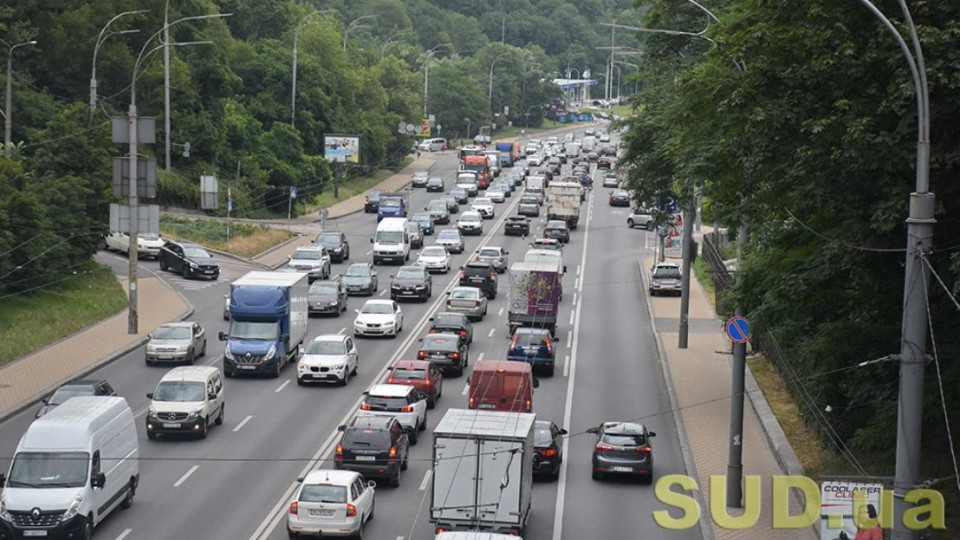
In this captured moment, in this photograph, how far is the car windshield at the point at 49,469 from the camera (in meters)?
27.4

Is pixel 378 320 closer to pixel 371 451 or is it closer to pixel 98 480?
pixel 371 451

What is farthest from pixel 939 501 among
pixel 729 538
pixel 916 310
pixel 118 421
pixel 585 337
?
pixel 585 337

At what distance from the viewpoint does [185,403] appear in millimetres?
36500

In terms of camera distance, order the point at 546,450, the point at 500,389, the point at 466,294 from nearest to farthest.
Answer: the point at 546,450
the point at 500,389
the point at 466,294

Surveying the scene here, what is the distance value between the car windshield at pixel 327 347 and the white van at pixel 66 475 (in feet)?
48.6

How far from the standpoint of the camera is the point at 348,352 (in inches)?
1754

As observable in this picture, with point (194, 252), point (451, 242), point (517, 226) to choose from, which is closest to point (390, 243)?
point (451, 242)

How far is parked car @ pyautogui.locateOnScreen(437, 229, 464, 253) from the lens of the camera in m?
74.7

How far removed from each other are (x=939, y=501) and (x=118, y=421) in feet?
53.6

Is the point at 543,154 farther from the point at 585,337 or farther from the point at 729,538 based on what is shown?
the point at 729,538

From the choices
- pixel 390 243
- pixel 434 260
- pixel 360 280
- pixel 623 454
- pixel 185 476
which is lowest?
pixel 185 476

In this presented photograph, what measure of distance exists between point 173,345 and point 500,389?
1311 centimetres

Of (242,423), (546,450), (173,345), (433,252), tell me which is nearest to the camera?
(546,450)

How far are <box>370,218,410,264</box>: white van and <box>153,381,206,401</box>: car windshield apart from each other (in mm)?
32526
